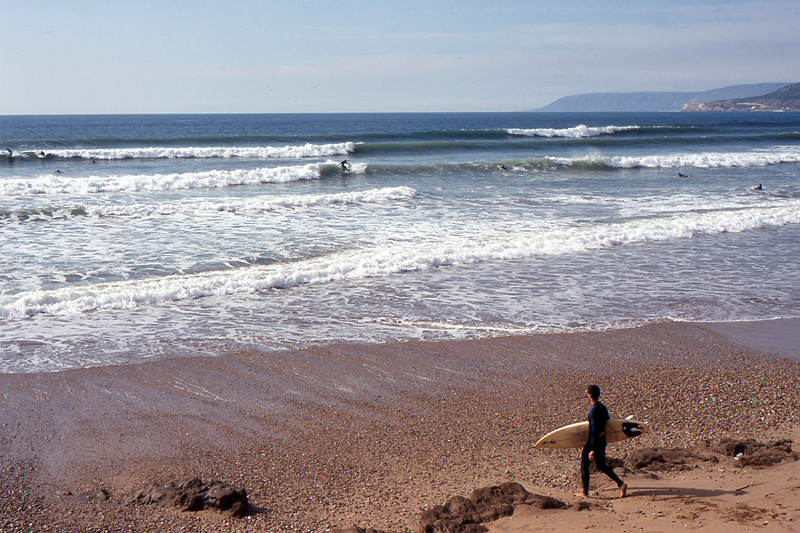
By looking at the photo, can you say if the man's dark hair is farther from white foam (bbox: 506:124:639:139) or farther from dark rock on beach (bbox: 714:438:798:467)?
white foam (bbox: 506:124:639:139)

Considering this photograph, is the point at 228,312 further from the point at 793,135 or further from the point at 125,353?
the point at 793,135

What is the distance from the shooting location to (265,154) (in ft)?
113

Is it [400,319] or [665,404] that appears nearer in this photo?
[665,404]

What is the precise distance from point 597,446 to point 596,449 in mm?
25

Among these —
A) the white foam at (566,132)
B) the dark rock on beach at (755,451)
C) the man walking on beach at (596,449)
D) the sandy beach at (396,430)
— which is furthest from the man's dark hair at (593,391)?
the white foam at (566,132)

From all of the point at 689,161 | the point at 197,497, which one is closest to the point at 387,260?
the point at 197,497

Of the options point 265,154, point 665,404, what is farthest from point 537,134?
point 665,404

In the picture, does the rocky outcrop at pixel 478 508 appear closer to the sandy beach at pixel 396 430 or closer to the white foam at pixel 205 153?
the sandy beach at pixel 396 430

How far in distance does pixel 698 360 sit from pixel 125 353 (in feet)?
23.5

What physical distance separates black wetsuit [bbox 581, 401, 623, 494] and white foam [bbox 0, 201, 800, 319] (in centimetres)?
668

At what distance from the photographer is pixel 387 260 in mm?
11859

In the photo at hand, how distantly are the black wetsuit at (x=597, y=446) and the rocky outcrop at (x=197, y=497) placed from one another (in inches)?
102

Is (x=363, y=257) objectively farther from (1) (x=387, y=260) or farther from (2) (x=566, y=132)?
(2) (x=566, y=132)

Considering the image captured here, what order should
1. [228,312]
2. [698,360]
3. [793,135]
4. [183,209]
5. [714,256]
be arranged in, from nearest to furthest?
[698,360] < [228,312] < [714,256] < [183,209] < [793,135]
